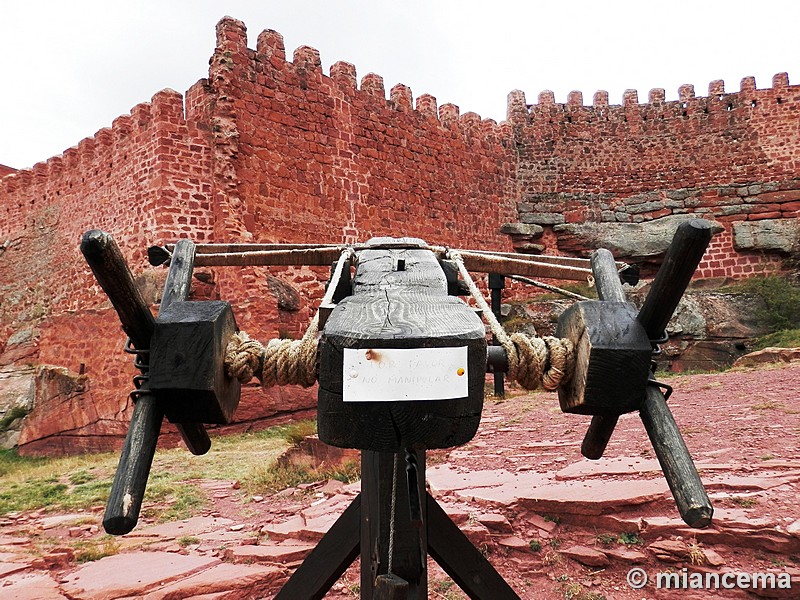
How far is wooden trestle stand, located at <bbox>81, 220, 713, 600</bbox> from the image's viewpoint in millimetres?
1299

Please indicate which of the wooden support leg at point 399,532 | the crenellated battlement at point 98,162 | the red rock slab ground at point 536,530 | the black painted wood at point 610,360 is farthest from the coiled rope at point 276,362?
the crenellated battlement at point 98,162

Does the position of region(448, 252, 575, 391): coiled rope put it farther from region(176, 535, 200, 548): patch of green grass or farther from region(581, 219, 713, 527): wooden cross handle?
region(176, 535, 200, 548): patch of green grass

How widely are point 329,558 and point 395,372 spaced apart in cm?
150

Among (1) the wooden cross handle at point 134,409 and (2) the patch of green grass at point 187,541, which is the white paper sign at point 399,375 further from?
(2) the patch of green grass at point 187,541

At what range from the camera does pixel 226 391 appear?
1.78 meters

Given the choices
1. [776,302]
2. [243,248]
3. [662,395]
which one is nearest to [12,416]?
[243,248]

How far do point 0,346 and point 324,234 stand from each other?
30.8ft

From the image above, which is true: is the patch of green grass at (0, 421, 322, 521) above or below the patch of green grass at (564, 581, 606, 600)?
below

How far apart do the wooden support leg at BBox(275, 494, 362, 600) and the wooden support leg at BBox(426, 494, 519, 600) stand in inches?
12.0

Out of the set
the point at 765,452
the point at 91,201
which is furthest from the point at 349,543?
the point at 91,201

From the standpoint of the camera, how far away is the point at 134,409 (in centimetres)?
160


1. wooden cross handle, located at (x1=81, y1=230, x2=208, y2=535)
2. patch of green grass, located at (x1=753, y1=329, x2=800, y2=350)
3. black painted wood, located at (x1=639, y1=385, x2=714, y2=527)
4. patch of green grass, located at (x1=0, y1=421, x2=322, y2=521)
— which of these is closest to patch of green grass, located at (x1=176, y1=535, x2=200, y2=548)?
patch of green grass, located at (x1=0, y1=421, x2=322, y2=521)

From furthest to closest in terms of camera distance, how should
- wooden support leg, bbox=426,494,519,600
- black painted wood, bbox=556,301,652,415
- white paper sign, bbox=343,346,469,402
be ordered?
1. wooden support leg, bbox=426,494,519,600
2. black painted wood, bbox=556,301,652,415
3. white paper sign, bbox=343,346,469,402

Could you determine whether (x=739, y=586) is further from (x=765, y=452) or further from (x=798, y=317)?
(x=798, y=317)
